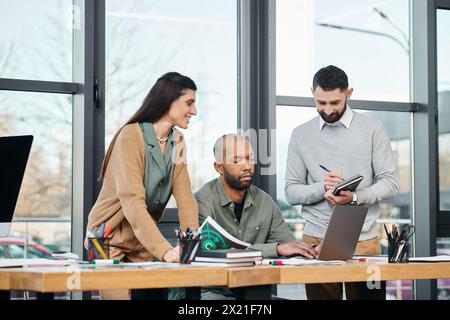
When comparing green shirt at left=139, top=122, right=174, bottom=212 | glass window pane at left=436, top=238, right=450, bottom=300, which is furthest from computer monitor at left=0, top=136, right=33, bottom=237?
glass window pane at left=436, top=238, right=450, bottom=300

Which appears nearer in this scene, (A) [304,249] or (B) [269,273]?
(B) [269,273]

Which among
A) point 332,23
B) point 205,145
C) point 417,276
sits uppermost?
point 332,23

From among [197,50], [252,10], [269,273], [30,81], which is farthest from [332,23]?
[269,273]

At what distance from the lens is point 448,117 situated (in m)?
5.41

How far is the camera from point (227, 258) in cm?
257

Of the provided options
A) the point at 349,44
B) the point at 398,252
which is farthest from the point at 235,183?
the point at 349,44

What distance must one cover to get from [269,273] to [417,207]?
3.02 metres

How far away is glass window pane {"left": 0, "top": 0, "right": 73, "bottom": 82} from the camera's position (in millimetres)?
4234

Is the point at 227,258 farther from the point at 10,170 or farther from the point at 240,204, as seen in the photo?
the point at 240,204

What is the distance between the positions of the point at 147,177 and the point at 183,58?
1646 mm

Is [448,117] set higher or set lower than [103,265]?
higher

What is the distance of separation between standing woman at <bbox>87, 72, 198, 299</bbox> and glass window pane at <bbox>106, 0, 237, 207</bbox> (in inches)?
45.1

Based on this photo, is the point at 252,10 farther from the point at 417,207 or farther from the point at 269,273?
the point at 269,273

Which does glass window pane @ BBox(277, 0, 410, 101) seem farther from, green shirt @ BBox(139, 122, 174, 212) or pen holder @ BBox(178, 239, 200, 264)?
pen holder @ BBox(178, 239, 200, 264)
